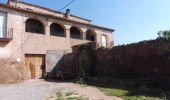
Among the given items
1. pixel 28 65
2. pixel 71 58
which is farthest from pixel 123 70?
pixel 28 65

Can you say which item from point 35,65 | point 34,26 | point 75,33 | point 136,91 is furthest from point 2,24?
point 136,91

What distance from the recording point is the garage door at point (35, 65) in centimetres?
1966

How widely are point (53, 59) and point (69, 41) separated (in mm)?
3307

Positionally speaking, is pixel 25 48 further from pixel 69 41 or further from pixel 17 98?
pixel 17 98

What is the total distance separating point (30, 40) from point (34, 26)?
2.38 m

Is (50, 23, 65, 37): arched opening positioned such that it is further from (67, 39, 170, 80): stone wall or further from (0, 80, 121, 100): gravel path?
(0, 80, 121, 100): gravel path

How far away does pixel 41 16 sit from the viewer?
21.2 m

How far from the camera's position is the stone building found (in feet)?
59.5

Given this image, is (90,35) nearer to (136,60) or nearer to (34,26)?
(34,26)

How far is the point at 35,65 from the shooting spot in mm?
20156

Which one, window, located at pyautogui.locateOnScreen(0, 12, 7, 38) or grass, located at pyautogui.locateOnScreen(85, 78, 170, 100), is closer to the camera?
grass, located at pyautogui.locateOnScreen(85, 78, 170, 100)

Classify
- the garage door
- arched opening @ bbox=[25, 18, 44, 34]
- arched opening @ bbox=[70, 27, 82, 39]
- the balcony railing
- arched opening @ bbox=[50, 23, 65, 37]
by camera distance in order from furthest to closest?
arched opening @ bbox=[70, 27, 82, 39] → arched opening @ bbox=[50, 23, 65, 37] → arched opening @ bbox=[25, 18, 44, 34] → the garage door → the balcony railing

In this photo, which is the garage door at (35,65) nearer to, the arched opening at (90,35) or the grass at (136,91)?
the grass at (136,91)

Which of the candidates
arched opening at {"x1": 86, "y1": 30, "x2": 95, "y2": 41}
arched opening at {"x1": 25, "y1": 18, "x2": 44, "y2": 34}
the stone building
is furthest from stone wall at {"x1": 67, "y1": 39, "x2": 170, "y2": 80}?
arched opening at {"x1": 86, "y1": 30, "x2": 95, "y2": 41}
